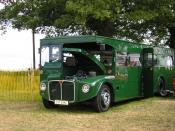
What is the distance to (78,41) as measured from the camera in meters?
15.2

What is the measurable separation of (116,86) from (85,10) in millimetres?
9765

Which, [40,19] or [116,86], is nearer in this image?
[116,86]

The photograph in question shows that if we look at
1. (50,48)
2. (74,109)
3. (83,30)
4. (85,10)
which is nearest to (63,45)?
(50,48)

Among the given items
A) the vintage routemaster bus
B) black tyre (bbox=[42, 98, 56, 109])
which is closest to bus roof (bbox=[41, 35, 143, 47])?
the vintage routemaster bus

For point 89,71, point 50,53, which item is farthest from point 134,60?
point 50,53

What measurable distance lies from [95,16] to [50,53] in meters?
9.74

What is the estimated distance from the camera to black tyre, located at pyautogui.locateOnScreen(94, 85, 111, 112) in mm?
14625

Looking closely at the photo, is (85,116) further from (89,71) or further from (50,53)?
(50,53)

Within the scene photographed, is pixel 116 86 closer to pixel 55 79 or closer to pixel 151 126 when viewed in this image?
pixel 55 79

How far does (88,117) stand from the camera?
45.2 ft

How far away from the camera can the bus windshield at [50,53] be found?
51.3 ft

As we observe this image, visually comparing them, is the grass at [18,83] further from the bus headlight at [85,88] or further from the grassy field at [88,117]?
the bus headlight at [85,88]

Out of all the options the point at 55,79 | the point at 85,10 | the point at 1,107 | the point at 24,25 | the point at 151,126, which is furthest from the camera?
the point at 24,25

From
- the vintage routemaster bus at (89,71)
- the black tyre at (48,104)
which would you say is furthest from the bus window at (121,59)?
the black tyre at (48,104)
